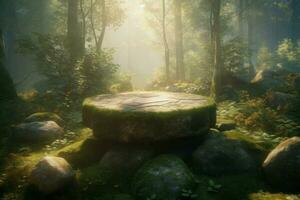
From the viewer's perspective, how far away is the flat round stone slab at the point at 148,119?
6832 millimetres

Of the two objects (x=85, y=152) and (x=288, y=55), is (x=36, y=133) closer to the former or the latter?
(x=85, y=152)

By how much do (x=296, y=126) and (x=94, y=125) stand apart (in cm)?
528

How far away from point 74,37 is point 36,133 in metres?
8.20

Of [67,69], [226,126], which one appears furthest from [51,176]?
[67,69]

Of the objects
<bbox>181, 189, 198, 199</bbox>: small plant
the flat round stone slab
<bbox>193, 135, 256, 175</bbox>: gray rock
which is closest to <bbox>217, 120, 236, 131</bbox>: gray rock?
the flat round stone slab

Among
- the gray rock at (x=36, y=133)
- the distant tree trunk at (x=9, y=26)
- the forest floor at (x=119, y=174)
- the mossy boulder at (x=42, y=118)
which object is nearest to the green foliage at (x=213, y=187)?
the forest floor at (x=119, y=174)

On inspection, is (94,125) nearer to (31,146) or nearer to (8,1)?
(31,146)

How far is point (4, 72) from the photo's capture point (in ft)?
40.4

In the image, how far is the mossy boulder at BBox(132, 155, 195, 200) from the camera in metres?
5.97

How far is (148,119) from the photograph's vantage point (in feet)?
22.3

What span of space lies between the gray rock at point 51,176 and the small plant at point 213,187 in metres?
2.68

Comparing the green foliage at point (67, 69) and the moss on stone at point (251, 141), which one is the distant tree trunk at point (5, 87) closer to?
the green foliage at point (67, 69)

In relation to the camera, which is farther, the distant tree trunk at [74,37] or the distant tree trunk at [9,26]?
the distant tree trunk at [9,26]

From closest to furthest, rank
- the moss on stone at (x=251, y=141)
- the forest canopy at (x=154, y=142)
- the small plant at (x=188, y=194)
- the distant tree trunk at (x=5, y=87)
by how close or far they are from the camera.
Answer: the small plant at (x=188, y=194)
the forest canopy at (x=154, y=142)
the moss on stone at (x=251, y=141)
the distant tree trunk at (x=5, y=87)
